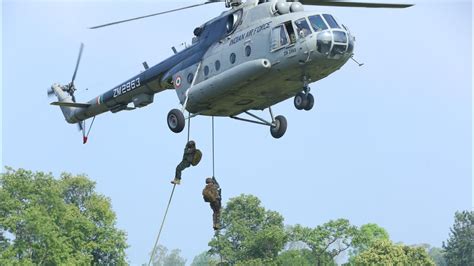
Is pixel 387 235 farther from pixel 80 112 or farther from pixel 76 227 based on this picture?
pixel 80 112

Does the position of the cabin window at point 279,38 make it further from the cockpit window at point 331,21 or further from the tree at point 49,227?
the tree at point 49,227

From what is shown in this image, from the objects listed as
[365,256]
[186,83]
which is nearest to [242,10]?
[186,83]

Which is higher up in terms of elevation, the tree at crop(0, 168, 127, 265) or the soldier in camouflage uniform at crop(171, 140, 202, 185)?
the tree at crop(0, 168, 127, 265)

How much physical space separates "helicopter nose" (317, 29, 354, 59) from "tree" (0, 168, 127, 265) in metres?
53.7

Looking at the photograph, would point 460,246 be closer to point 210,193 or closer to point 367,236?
point 367,236

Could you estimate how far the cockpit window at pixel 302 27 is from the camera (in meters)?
28.5

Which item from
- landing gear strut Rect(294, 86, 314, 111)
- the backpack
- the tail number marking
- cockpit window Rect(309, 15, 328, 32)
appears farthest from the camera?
the tail number marking

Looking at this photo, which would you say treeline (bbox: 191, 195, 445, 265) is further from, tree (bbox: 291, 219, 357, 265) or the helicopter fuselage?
the helicopter fuselage

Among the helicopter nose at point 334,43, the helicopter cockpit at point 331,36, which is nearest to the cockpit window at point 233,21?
the helicopter cockpit at point 331,36

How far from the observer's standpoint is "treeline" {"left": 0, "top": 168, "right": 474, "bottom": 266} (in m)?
81.5

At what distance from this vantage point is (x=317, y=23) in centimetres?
2872

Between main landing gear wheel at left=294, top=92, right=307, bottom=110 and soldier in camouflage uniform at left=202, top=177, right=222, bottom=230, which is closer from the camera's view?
soldier in camouflage uniform at left=202, top=177, right=222, bottom=230

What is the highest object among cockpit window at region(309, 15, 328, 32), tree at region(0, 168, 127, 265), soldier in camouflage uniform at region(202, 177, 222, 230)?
tree at region(0, 168, 127, 265)

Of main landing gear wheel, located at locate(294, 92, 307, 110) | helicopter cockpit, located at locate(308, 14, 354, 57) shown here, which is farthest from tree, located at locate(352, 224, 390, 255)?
helicopter cockpit, located at locate(308, 14, 354, 57)
